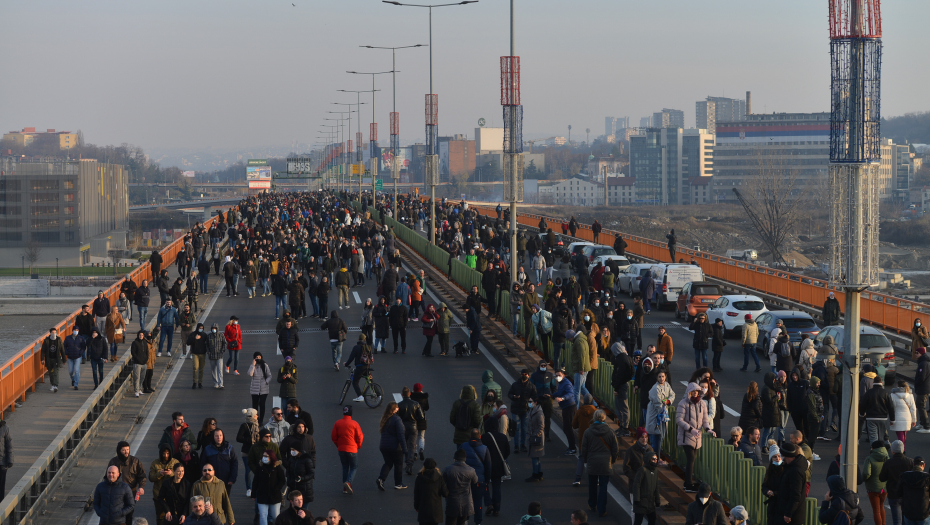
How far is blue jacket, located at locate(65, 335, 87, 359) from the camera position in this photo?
820 inches

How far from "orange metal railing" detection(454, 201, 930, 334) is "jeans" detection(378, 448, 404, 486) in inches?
618

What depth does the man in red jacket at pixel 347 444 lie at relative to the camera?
13.7m

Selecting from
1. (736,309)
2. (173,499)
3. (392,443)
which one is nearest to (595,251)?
(736,309)

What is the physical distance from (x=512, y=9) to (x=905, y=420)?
18174 mm

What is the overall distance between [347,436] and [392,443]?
62 cm

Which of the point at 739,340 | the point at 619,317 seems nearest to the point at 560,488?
the point at 619,317

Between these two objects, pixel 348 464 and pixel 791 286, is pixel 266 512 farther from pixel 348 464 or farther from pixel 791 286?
pixel 791 286

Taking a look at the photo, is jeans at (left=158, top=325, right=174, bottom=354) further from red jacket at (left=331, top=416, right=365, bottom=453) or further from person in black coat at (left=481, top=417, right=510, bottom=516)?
person in black coat at (left=481, top=417, right=510, bottom=516)

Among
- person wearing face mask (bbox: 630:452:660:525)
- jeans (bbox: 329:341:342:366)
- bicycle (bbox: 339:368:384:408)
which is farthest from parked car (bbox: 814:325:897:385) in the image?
person wearing face mask (bbox: 630:452:660:525)

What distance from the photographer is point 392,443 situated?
1385 centimetres

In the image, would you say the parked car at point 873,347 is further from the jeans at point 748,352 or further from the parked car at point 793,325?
the parked car at point 793,325

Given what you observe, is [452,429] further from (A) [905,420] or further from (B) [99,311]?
(B) [99,311]

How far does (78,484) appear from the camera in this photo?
14883 mm

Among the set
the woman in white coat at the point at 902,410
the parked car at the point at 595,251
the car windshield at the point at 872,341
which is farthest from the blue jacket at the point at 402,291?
the woman in white coat at the point at 902,410
